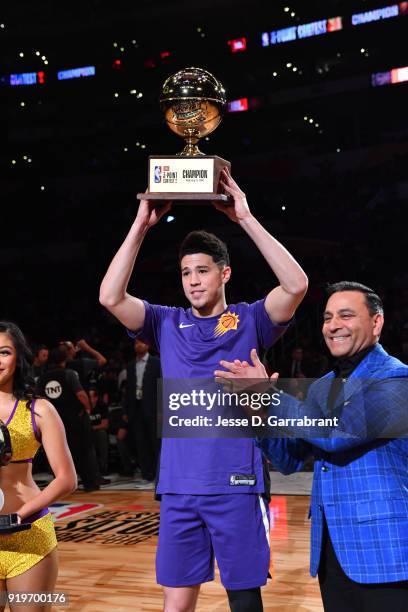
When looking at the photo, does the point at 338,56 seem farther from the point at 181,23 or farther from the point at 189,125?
the point at 189,125

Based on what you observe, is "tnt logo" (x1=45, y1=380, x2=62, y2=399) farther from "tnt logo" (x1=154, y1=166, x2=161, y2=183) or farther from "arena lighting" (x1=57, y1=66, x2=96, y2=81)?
"arena lighting" (x1=57, y1=66, x2=96, y2=81)

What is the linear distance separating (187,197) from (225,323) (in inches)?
17.0

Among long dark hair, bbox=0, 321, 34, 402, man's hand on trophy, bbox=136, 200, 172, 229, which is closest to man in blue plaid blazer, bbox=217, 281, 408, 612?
man's hand on trophy, bbox=136, 200, 172, 229

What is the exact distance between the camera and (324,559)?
6.81ft

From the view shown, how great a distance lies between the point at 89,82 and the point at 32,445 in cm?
2237

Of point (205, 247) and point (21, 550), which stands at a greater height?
point (205, 247)

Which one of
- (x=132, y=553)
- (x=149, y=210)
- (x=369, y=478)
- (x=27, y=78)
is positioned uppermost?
(x=27, y=78)

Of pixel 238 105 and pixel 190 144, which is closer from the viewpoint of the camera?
pixel 190 144

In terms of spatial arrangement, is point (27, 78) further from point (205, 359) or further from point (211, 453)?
point (211, 453)

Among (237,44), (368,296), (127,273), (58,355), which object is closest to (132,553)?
(58,355)

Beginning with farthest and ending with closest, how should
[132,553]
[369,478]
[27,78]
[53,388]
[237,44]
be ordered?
[27,78] → [237,44] → [53,388] → [132,553] → [369,478]

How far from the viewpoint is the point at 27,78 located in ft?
74.8

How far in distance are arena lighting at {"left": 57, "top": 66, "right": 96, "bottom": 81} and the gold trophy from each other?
72.2 feet

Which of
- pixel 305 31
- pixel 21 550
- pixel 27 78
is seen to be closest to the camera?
pixel 21 550
